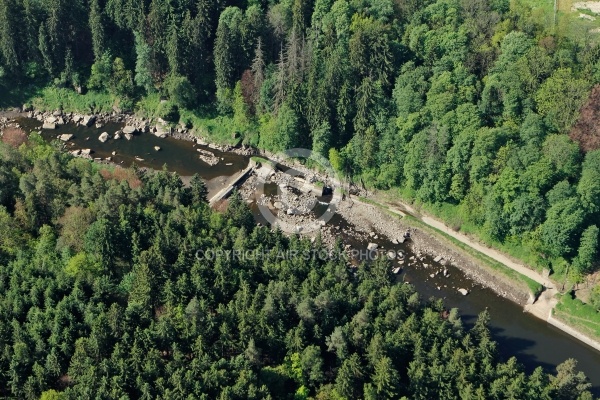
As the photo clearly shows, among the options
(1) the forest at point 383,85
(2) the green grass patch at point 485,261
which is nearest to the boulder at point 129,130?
(1) the forest at point 383,85

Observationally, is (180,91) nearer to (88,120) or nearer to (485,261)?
(88,120)

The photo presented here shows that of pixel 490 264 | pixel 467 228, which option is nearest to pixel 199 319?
pixel 490 264

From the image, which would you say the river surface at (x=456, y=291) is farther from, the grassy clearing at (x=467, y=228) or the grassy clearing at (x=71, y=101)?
the grassy clearing at (x=71, y=101)

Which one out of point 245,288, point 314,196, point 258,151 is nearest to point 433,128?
point 314,196

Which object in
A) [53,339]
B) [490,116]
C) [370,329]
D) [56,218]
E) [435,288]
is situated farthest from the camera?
[490,116]

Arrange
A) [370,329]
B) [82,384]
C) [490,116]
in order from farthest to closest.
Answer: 1. [490,116]
2. [370,329]
3. [82,384]

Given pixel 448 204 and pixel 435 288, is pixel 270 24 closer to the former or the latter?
pixel 448 204
